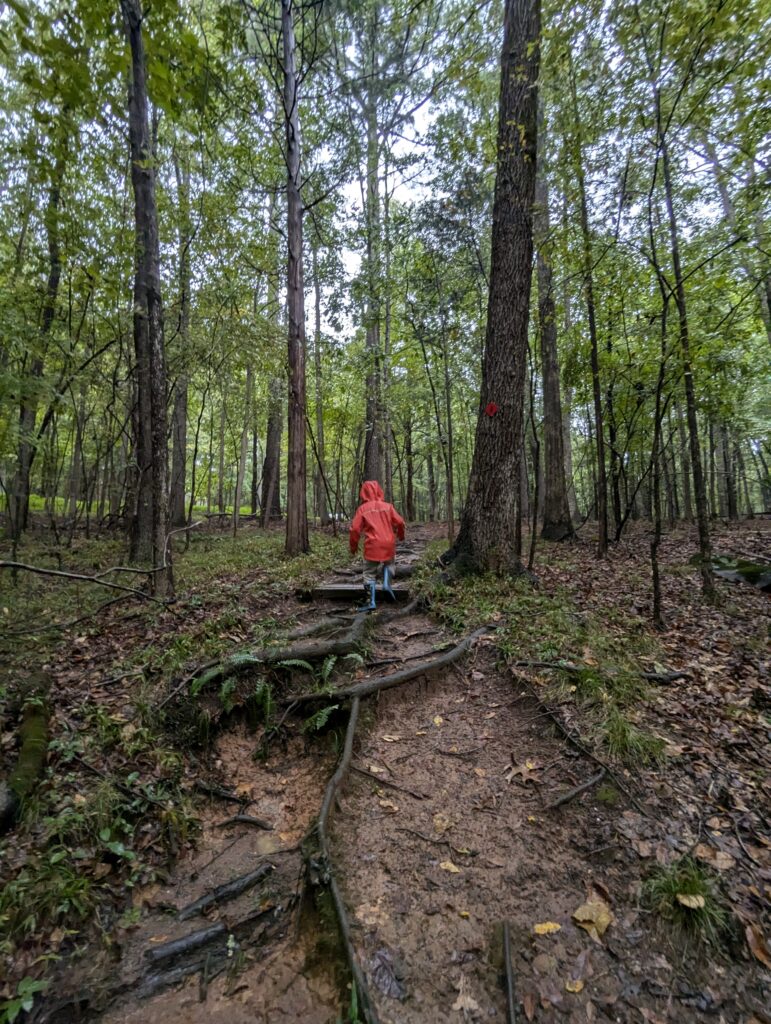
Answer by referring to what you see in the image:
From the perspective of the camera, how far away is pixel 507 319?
7160mm

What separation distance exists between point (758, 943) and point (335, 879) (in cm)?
226

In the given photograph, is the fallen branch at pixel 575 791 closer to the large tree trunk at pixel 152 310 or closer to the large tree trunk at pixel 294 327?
the large tree trunk at pixel 152 310

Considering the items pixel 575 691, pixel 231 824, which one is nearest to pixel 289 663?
pixel 231 824

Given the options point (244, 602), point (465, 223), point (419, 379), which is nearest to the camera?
point (244, 602)

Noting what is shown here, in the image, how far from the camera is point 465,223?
10.9 metres

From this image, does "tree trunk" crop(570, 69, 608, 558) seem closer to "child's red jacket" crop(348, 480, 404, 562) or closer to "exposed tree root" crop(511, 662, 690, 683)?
"child's red jacket" crop(348, 480, 404, 562)

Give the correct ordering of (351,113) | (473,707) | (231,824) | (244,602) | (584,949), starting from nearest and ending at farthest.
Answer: (584,949) → (231,824) → (473,707) → (244,602) → (351,113)

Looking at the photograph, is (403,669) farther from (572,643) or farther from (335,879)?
(335,879)

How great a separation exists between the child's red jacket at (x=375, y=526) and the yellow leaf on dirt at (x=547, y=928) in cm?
474

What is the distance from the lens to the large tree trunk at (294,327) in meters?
9.66

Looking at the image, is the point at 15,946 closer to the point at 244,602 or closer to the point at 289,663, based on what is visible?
the point at 289,663

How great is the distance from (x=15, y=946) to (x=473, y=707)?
142 inches

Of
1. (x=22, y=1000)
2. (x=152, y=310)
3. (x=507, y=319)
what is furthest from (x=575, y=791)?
(x=152, y=310)

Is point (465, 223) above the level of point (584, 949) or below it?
above
